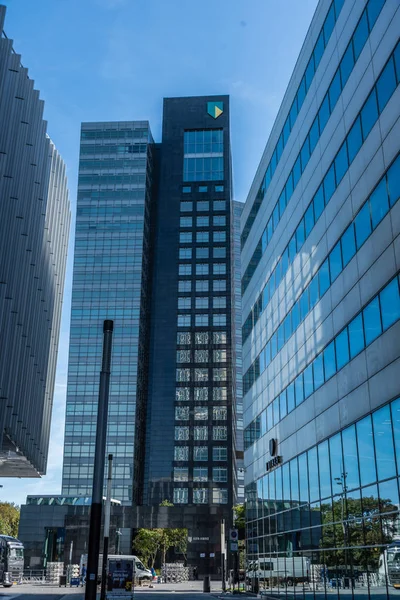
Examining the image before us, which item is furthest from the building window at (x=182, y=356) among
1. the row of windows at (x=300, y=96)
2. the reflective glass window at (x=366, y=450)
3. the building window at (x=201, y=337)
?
the reflective glass window at (x=366, y=450)

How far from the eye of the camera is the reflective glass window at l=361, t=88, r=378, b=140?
25188 millimetres

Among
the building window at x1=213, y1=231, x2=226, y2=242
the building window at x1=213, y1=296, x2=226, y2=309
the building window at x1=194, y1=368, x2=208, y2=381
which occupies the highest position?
the building window at x1=213, y1=231, x2=226, y2=242

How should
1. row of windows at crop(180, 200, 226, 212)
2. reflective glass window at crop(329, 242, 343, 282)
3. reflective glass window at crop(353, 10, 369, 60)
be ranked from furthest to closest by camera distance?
row of windows at crop(180, 200, 226, 212) < reflective glass window at crop(329, 242, 343, 282) < reflective glass window at crop(353, 10, 369, 60)

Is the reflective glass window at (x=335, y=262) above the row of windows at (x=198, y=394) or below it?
below

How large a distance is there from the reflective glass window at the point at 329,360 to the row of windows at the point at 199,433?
103 meters

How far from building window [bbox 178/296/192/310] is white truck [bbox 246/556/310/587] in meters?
94.9

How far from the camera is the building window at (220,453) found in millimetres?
129125

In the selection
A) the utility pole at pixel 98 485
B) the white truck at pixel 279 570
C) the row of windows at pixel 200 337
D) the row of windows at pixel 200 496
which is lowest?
the white truck at pixel 279 570

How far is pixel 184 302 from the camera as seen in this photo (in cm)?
14250

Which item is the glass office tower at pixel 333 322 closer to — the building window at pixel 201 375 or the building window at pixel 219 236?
the building window at pixel 201 375

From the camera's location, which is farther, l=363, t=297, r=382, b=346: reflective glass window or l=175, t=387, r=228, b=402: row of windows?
l=175, t=387, r=228, b=402: row of windows

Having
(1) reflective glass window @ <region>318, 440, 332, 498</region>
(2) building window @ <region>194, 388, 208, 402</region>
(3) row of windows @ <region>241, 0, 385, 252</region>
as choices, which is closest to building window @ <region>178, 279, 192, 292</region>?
(2) building window @ <region>194, 388, 208, 402</region>

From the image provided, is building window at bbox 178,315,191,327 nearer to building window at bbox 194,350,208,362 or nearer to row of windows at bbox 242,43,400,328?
building window at bbox 194,350,208,362

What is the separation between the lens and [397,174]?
879 inches
